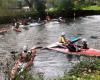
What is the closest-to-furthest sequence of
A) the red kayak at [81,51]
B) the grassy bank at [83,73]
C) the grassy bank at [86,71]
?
the grassy bank at [83,73] < the grassy bank at [86,71] < the red kayak at [81,51]

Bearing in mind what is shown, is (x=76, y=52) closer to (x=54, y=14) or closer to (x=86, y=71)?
(x=86, y=71)

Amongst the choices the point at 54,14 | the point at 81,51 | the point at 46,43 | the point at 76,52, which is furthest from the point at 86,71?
the point at 54,14

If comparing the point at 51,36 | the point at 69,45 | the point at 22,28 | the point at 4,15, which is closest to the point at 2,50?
the point at 69,45

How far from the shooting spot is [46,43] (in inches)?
1736

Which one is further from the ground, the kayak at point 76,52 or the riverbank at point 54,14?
the kayak at point 76,52

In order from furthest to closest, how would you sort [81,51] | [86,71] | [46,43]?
[46,43]
[81,51]
[86,71]

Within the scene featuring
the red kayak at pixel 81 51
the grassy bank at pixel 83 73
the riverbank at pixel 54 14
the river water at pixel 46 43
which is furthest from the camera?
the riverbank at pixel 54 14

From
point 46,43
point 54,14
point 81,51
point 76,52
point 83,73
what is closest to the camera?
point 83,73

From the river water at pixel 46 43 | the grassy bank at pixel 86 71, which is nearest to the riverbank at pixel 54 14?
the river water at pixel 46 43

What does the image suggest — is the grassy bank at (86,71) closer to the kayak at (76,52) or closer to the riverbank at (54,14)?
the kayak at (76,52)

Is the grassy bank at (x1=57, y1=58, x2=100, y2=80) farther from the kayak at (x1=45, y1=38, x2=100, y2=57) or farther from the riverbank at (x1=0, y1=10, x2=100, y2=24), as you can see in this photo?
the riverbank at (x1=0, y1=10, x2=100, y2=24)

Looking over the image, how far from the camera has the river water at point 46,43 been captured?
2850 centimetres

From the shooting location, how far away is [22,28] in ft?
198

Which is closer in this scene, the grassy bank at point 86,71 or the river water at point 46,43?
the grassy bank at point 86,71
